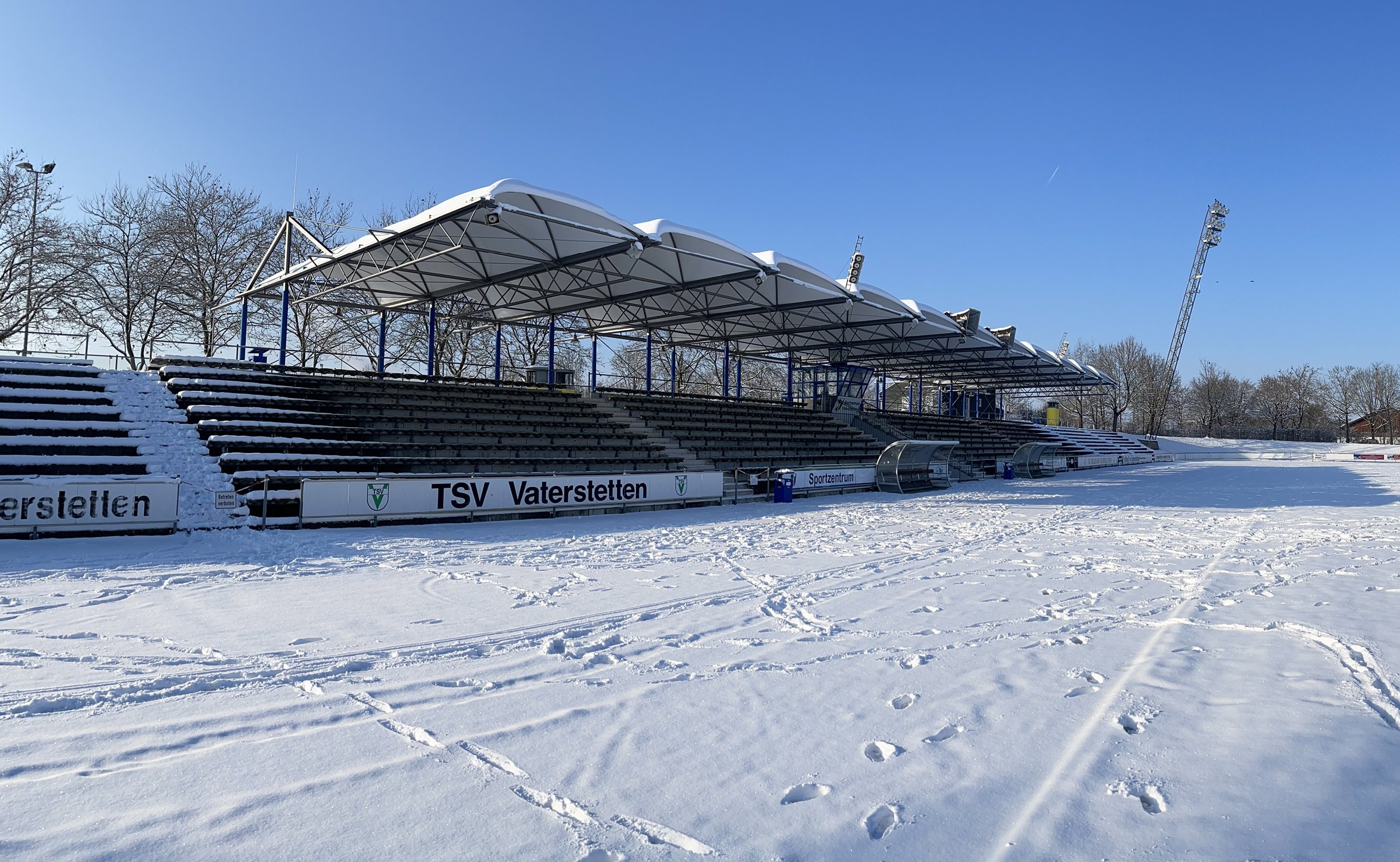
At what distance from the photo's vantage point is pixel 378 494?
12.8 meters

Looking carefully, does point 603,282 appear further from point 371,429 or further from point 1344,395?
point 1344,395

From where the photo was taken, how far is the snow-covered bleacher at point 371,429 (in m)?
14.4

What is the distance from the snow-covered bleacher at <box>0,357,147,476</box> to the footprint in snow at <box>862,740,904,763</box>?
47.1 feet

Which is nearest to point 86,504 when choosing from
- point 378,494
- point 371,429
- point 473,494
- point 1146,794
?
point 378,494

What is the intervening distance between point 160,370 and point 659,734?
19473 mm

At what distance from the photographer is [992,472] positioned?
110 ft

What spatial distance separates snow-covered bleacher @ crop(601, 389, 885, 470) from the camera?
23.3m

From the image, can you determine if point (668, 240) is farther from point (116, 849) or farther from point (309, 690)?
point (116, 849)

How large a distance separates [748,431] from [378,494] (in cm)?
1524

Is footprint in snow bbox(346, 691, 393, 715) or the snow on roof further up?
the snow on roof

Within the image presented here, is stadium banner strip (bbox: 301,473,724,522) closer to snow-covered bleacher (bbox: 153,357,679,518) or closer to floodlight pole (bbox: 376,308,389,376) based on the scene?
snow-covered bleacher (bbox: 153,357,679,518)

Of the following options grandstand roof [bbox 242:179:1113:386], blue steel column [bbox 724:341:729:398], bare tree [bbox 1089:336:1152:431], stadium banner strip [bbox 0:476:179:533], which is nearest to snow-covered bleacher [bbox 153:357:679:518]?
stadium banner strip [bbox 0:476:179:533]

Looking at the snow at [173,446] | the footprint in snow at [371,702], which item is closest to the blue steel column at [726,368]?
the snow at [173,446]

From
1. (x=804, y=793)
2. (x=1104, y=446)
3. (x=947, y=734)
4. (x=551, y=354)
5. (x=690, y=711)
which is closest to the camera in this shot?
(x=804, y=793)
